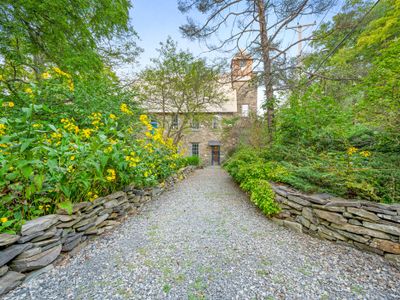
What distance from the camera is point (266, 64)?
4.92m

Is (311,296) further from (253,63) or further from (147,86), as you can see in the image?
(147,86)

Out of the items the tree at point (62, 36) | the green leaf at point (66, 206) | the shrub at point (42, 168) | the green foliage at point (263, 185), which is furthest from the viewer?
the tree at point (62, 36)

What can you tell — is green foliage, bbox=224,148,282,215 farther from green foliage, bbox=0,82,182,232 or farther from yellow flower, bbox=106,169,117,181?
yellow flower, bbox=106,169,117,181

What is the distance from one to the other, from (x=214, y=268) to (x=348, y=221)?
5.71ft

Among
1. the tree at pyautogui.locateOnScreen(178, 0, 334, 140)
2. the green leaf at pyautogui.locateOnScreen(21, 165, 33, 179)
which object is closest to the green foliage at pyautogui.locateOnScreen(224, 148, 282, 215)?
the tree at pyautogui.locateOnScreen(178, 0, 334, 140)

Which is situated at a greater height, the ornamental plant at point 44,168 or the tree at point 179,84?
the tree at point 179,84

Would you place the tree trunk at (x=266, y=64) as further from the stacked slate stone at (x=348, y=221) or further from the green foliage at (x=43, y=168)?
the green foliage at (x=43, y=168)

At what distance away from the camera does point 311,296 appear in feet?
4.27

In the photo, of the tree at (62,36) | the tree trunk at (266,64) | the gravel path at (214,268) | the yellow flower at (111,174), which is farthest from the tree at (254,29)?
the yellow flower at (111,174)

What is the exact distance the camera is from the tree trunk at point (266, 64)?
15.5 feet

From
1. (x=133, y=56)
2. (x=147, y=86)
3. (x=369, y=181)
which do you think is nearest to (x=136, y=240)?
(x=369, y=181)

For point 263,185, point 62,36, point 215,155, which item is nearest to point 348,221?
point 263,185

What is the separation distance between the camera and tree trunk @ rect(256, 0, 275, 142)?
15.5 ft

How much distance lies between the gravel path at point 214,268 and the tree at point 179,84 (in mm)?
6031
